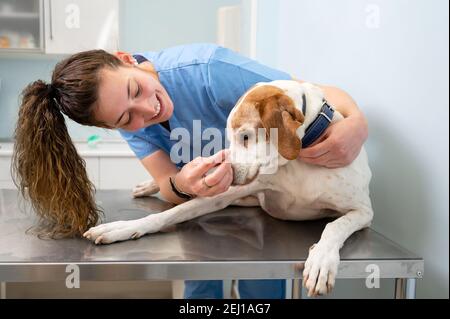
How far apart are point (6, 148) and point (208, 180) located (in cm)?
195

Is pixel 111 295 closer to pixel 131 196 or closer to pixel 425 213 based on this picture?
pixel 131 196

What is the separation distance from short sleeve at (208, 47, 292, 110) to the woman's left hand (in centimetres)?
25

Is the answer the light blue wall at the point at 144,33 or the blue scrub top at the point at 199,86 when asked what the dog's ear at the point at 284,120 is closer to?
the blue scrub top at the point at 199,86

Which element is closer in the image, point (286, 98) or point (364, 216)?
point (286, 98)

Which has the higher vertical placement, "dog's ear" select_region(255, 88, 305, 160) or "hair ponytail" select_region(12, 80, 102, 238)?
"dog's ear" select_region(255, 88, 305, 160)

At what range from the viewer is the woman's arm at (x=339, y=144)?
3.43 feet

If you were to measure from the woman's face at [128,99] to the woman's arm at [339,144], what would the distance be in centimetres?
37

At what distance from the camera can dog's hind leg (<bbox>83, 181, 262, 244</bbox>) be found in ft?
3.30

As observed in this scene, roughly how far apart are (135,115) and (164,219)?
26 centimetres

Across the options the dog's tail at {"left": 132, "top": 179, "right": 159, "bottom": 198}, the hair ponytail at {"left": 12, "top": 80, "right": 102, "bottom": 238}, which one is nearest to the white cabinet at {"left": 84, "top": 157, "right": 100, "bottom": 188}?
the dog's tail at {"left": 132, "top": 179, "right": 159, "bottom": 198}

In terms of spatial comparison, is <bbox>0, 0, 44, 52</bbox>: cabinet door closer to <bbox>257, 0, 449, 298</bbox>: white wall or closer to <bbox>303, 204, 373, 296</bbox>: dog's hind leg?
<bbox>257, 0, 449, 298</bbox>: white wall
